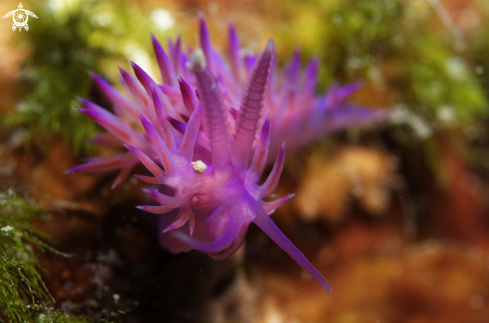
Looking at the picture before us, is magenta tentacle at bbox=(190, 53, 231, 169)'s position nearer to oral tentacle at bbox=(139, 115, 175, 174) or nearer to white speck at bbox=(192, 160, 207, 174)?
white speck at bbox=(192, 160, 207, 174)

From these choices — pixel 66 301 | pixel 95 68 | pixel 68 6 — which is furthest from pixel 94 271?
pixel 68 6

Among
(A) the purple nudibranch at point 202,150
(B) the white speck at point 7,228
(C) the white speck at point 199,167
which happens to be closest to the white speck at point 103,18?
(A) the purple nudibranch at point 202,150

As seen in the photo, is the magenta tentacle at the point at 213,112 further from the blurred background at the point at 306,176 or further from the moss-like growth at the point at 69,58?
the moss-like growth at the point at 69,58

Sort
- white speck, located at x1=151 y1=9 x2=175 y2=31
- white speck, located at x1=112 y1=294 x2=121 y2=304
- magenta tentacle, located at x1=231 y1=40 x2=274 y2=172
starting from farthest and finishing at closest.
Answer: white speck, located at x1=151 y1=9 x2=175 y2=31, white speck, located at x1=112 y1=294 x2=121 y2=304, magenta tentacle, located at x1=231 y1=40 x2=274 y2=172

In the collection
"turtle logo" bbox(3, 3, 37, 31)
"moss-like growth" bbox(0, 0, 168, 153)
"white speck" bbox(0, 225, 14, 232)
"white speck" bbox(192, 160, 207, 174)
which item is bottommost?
"white speck" bbox(0, 225, 14, 232)

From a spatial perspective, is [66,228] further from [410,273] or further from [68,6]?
[410,273]

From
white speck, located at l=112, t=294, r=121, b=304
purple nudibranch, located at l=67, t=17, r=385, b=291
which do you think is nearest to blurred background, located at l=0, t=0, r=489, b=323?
white speck, located at l=112, t=294, r=121, b=304
